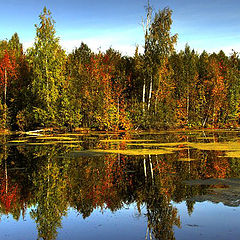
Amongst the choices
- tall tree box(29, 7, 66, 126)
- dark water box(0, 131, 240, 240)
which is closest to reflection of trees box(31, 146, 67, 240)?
dark water box(0, 131, 240, 240)

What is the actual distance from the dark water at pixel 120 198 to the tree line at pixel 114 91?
18.9 m

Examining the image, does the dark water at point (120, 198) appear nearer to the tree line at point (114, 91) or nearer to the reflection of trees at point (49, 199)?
the reflection of trees at point (49, 199)

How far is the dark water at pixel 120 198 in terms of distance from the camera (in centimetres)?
652

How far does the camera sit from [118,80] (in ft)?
130

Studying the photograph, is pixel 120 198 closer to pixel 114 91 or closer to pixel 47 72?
pixel 47 72

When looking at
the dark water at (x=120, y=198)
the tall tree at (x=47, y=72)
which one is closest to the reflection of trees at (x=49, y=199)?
the dark water at (x=120, y=198)

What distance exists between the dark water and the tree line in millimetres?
18857

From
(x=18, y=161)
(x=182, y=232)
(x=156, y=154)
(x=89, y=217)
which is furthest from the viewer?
(x=156, y=154)

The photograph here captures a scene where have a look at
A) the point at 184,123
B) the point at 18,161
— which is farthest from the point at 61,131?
the point at 18,161

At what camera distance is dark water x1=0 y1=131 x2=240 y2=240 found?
6.52 metres

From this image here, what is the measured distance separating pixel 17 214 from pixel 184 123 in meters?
34.3

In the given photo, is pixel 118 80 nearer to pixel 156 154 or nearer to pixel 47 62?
pixel 47 62

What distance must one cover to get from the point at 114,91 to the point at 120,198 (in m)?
30.4

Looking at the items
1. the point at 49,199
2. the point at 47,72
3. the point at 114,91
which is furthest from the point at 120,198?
the point at 114,91
